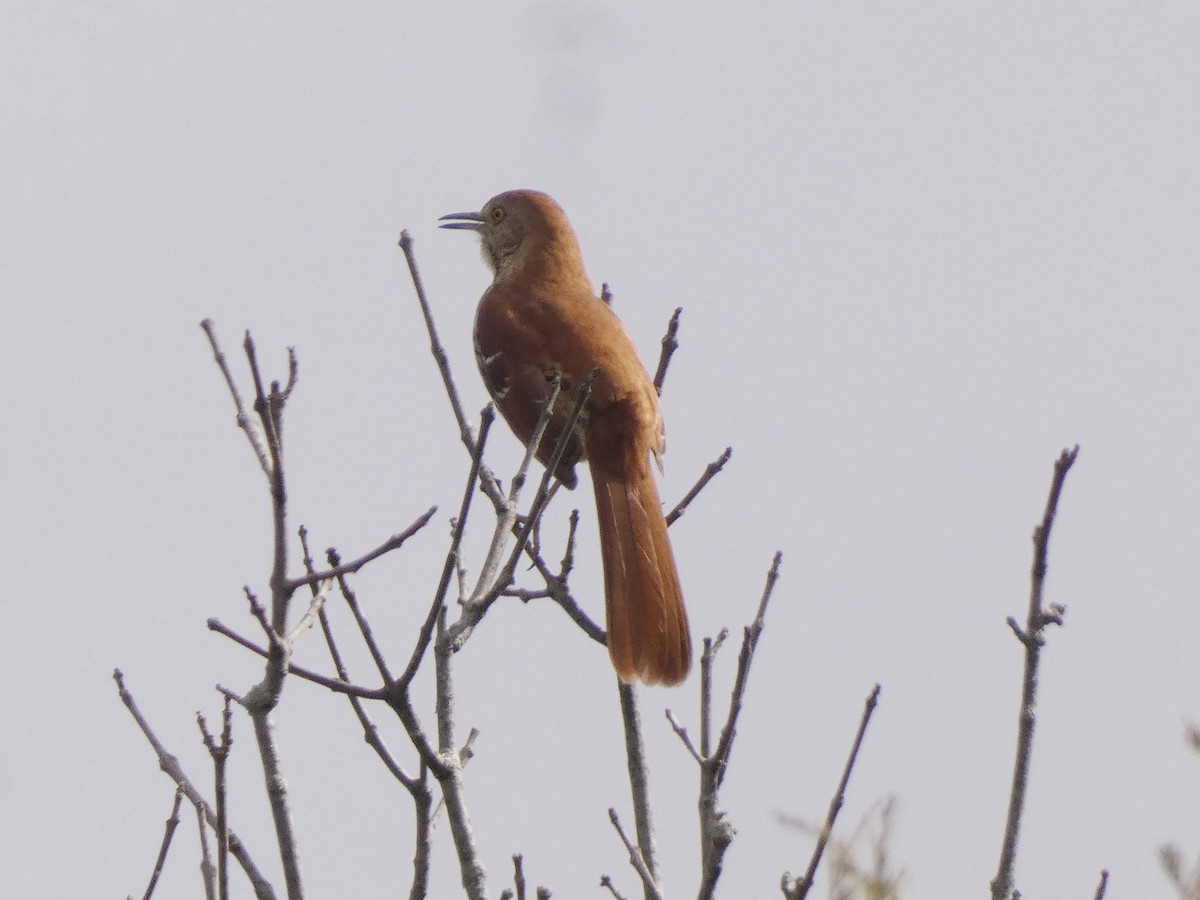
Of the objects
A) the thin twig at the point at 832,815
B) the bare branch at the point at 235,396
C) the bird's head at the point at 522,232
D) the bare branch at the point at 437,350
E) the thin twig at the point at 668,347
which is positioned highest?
the bird's head at the point at 522,232

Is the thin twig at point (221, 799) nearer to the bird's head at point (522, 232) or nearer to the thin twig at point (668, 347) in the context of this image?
the thin twig at point (668, 347)

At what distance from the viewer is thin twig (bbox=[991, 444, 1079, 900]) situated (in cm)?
257

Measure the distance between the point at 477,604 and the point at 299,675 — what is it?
1.46 feet

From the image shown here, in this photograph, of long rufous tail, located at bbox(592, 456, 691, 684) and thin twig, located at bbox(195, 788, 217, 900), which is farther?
long rufous tail, located at bbox(592, 456, 691, 684)

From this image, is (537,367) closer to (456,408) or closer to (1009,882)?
(456,408)

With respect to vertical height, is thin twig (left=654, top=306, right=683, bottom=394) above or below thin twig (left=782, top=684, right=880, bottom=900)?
above

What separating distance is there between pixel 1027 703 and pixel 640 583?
2463 mm

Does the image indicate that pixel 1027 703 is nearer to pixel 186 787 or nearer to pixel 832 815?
pixel 832 815

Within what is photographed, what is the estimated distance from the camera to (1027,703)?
2650 mm

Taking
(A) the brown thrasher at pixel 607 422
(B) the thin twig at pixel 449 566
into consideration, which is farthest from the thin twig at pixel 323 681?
(A) the brown thrasher at pixel 607 422

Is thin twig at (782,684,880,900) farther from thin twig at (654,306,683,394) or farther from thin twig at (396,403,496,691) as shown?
thin twig at (654,306,683,394)

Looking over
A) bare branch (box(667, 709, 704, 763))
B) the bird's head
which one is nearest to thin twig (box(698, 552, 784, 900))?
bare branch (box(667, 709, 704, 763))

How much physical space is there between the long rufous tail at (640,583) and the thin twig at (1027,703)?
6.45 feet

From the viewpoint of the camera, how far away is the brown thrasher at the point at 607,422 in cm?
482
